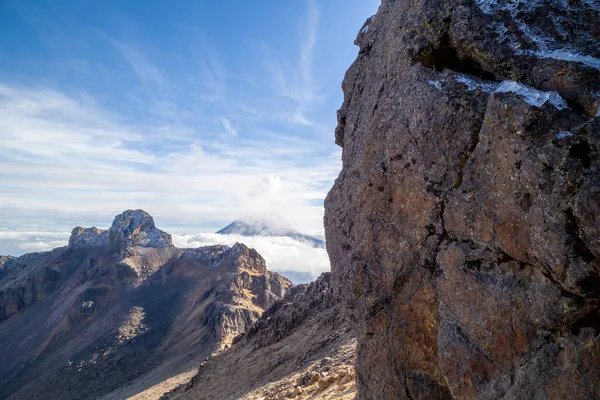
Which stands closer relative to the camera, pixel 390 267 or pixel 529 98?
pixel 529 98

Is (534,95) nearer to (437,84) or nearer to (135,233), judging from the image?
(437,84)

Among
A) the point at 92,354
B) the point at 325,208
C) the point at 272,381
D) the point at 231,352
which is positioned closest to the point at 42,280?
the point at 92,354

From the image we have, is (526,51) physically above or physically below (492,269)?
above

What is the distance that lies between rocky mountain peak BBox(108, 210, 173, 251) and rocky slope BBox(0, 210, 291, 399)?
28cm

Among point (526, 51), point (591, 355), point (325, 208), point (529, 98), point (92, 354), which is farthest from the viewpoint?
point (92, 354)

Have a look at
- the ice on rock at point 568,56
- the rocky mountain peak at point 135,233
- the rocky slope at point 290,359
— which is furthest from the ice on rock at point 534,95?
the rocky mountain peak at point 135,233

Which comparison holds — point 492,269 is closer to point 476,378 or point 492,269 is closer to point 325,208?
point 476,378

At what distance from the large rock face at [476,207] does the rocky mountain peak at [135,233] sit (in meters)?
107

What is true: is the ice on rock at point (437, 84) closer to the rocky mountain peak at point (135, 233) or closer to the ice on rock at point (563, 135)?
the ice on rock at point (563, 135)

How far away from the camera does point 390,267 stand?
430 inches

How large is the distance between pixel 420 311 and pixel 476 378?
2.02 metres

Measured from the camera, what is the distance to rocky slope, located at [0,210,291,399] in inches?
2611

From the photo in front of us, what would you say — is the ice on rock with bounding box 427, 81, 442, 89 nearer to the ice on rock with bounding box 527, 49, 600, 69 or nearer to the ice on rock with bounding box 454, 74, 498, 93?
the ice on rock with bounding box 454, 74, 498, 93

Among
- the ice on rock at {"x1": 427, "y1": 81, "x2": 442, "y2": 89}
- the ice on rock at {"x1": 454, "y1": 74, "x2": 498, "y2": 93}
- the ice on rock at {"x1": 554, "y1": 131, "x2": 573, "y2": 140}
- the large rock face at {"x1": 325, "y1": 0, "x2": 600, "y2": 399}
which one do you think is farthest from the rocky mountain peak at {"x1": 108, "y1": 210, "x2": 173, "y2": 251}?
the ice on rock at {"x1": 554, "y1": 131, "x2": 573, "y2": 140}
